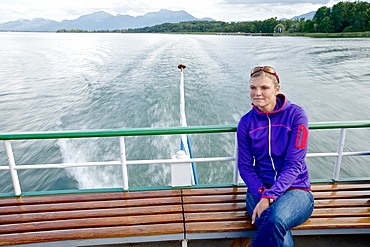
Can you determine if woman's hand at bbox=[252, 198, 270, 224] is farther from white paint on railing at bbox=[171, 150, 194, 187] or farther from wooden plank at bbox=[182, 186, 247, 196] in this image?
white paint on railing at bbox=[171, 150, 194, 187]

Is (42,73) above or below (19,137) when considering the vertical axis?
below

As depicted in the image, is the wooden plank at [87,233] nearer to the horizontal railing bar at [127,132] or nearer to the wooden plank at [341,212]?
the horizontal railing bar at [127,132]

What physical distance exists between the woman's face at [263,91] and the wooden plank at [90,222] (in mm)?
1017

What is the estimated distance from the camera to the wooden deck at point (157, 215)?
1.88 m

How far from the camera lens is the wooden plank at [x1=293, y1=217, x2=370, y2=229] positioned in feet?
6.16

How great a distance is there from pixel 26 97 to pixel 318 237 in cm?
1152

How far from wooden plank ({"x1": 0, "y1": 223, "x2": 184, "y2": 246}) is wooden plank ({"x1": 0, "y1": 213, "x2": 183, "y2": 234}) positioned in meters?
0.04

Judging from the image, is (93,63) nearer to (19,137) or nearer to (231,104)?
(231,104)

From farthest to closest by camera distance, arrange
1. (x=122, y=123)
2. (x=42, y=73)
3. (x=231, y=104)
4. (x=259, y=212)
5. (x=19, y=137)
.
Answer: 1. (x=42, y=73)
2. (x=231, y=104)
3. (x=122, y=123)
4. (x=19, y=137)
5. (x=259, y=212)

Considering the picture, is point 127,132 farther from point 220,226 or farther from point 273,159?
point 273,159

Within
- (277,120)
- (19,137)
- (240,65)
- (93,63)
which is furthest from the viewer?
(93,63)

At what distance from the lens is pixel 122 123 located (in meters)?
7.43

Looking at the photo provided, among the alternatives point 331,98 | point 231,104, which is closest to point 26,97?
point 231,104

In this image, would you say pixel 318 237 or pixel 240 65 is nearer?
pixel 318 237
